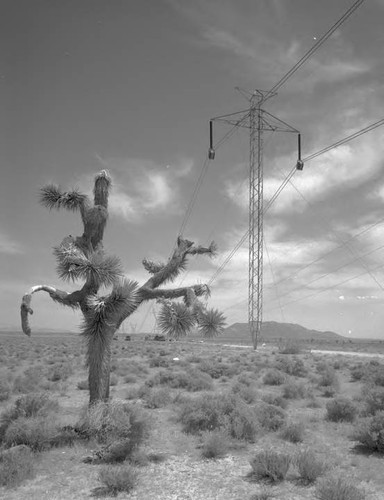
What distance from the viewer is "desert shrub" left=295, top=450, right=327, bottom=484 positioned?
420 inches

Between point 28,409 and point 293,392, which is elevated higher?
point 28,409

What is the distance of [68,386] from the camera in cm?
2572

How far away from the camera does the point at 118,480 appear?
10.1m

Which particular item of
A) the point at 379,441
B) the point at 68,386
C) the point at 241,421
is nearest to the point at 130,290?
the point at 241,421

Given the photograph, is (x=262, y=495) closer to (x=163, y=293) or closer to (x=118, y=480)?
(x=118, y=480)

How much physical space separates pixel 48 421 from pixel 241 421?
6.13 meters

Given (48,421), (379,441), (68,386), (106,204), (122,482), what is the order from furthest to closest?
(68,386), (106,204), (48,421), (379,441), (122,482)

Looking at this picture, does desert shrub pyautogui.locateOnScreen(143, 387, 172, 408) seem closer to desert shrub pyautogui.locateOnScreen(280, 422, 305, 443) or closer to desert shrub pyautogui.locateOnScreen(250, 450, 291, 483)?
desert shrub pyautogui.locateOnScreen(280, 422, 305, 443)

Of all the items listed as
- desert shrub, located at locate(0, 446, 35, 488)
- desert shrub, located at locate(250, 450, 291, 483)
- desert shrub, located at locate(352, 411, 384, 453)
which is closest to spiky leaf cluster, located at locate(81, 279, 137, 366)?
desert shrub, located at locate(0, 446, 35, 488)

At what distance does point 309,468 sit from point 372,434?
3732mm

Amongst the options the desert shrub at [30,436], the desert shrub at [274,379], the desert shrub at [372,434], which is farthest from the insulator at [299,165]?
the desert shrub at [30,436]

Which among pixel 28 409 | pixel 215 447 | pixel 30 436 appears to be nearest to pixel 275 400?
pixel 215 447

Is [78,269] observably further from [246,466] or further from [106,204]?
[246,466]

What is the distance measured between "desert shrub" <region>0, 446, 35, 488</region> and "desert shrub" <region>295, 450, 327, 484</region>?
6419 mm
